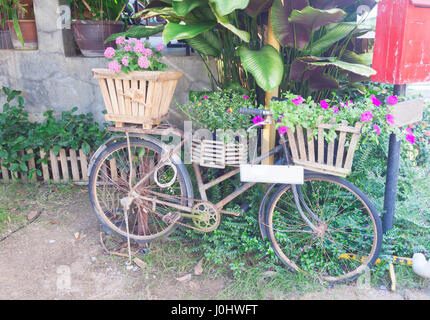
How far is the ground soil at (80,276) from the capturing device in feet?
8.61

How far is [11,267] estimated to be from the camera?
2.93 metres

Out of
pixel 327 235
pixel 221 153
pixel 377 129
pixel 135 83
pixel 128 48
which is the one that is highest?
pixel 128 48

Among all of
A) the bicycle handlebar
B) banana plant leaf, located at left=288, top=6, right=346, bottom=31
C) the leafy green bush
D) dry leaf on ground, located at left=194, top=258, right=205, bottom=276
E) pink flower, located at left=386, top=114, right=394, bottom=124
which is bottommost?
dry leaf on ground, located at left=194, top=258, right=205, bottom=276

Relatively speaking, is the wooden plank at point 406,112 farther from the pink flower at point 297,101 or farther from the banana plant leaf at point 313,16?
the banana plant leaf at point 313,16

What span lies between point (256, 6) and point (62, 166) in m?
2.53

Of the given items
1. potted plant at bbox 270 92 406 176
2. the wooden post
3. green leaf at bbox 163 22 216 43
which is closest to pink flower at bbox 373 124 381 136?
potted plant at bbox 270 92 406 176

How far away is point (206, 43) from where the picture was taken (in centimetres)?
301

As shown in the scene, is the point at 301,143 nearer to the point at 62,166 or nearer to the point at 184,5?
the point at 184,5

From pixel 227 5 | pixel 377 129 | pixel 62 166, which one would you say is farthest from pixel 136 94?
pixel 62 166

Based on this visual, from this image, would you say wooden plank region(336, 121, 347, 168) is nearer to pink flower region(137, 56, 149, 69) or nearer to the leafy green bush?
pink flower region(137, 56, 149, 69)

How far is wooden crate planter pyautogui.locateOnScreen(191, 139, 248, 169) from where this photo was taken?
2.66 meters

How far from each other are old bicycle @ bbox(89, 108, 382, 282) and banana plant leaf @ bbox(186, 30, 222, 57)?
654 mm

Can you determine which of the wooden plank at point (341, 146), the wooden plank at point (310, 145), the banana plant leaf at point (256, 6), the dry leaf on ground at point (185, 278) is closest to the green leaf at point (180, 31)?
the banana plant leaf at point (256, 6)
